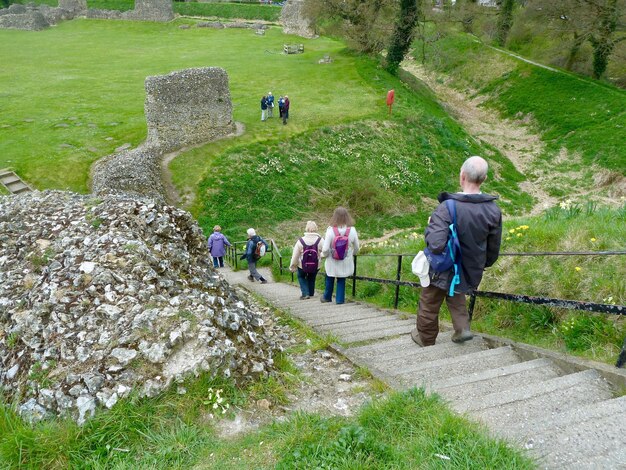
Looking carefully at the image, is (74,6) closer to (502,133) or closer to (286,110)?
(286,110)

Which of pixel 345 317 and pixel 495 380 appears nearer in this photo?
pixel 495 380

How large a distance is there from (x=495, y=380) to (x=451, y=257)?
3.83 ft

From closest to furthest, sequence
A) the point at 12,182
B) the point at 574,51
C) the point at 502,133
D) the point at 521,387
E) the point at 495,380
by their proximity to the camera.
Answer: the point at 521,387
the point at 495,380
the point at 12,182
the point at 502,133
the point at 574,51

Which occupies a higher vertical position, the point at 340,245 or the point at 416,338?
the point at 340,245

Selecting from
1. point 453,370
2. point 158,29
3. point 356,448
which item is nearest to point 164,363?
point 356,448

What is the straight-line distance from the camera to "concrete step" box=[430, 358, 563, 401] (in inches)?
129

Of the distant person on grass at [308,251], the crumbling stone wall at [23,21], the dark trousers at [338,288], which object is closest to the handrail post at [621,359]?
the dark trousers at [338,288]

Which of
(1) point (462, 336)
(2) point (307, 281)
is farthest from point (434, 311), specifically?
(2) point (307, 281)

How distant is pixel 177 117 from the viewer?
2025 centimetres

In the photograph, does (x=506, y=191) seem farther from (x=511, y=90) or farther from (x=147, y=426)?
Answer: (x=147, y=426)

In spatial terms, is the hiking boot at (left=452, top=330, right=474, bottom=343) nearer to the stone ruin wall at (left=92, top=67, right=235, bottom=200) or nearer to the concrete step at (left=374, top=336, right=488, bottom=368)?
the concrete step at (left=374, top=336, right=488, bottom=368)

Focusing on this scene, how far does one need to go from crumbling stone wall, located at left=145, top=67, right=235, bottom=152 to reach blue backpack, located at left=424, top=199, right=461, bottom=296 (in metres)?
18.3

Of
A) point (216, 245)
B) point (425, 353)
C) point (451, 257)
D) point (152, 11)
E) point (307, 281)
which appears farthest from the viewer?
point (152, 11)

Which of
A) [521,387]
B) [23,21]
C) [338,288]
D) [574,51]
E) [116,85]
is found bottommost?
[338,288]
